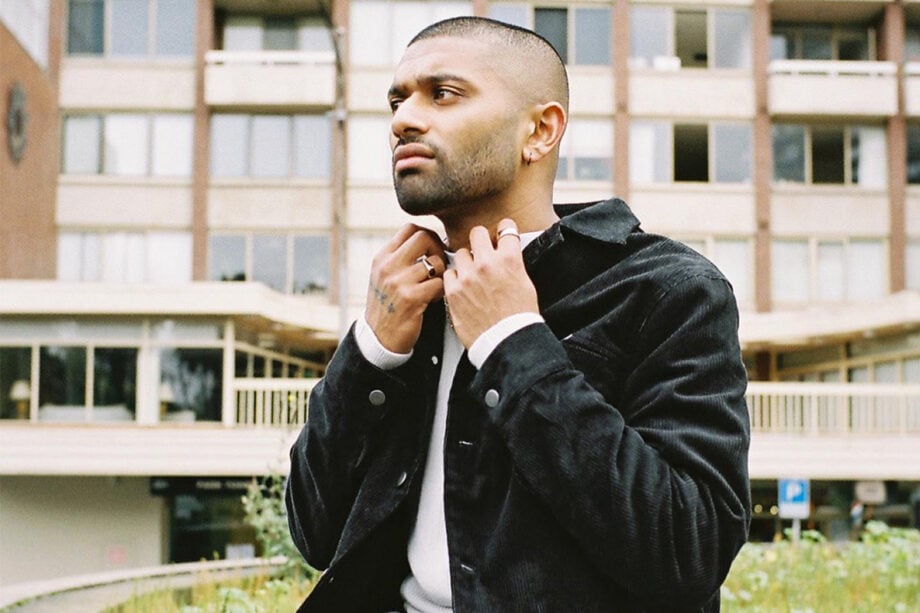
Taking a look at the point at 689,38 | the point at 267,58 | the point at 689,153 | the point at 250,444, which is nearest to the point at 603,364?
the point at 250,444

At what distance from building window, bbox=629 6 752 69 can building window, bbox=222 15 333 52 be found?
27.0 feet

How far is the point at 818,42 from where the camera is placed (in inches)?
1282

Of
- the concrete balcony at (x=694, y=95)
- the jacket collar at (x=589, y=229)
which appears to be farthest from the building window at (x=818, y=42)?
the jacket collar at (x=589, y=229)

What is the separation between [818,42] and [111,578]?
90.2 feet

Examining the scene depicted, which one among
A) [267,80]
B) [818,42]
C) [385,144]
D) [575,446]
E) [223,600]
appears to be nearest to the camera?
[575,446]

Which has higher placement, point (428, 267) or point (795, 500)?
point (428, 267)

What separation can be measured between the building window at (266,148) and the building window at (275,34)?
2.10m

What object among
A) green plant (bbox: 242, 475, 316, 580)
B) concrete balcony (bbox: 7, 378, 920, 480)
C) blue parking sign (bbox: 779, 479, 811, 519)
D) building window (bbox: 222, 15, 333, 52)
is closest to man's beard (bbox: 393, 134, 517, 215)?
green plant (bbox: 242, 475, 316, 580)

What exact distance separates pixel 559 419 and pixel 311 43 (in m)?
31.1

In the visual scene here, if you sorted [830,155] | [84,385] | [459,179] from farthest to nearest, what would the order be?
[830,155] < [84,385] < [459,179]

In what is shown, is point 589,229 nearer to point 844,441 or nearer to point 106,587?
point 106,587

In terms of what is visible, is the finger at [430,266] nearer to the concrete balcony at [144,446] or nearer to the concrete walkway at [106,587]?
the concrete walkway at [106,587]

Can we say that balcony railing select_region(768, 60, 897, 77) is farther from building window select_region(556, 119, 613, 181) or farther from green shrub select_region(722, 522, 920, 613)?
green shrub select_region(722, 522, 920, 613)

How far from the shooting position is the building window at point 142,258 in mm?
30875
